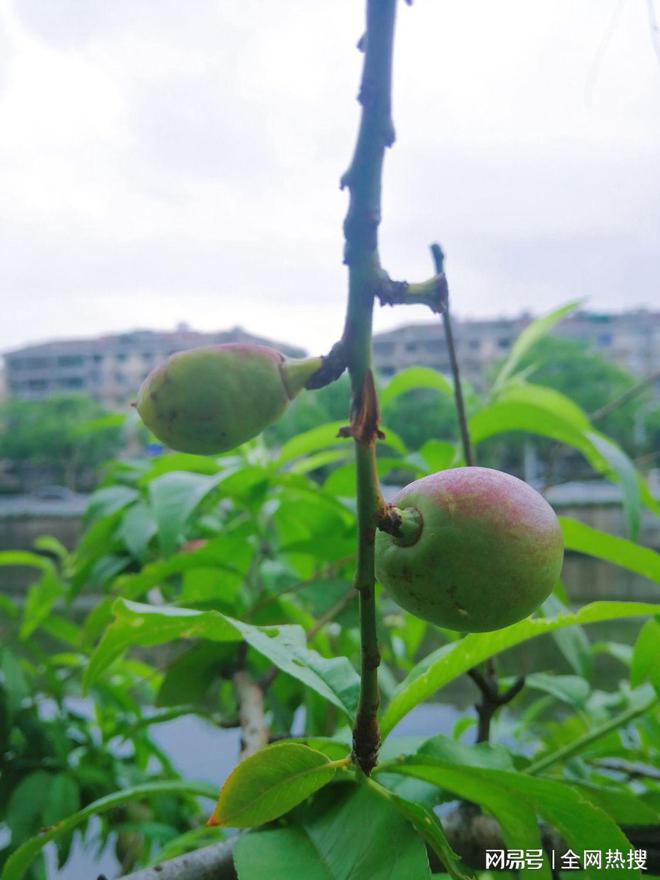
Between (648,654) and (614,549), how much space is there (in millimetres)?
55

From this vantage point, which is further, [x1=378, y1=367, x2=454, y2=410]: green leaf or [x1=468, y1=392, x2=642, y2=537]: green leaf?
[x1=378, y1=367, x2=454, y2=410]: green leaf

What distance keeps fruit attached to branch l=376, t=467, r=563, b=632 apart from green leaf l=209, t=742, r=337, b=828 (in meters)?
0.08

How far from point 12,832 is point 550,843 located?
395mm

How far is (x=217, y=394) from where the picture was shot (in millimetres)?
229

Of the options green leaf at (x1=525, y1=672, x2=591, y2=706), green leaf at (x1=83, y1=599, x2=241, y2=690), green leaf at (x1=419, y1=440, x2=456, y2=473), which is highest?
green leaf at (x1=419, y1=440, x2=456, y2=473)

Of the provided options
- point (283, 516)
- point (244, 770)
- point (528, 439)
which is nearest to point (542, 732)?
point (283, 516)

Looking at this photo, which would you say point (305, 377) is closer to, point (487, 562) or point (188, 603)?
point (487, 562)

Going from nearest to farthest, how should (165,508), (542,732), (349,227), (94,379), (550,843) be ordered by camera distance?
(349,227) < (550,843) < (165,508) < (542,732) < (94,379)

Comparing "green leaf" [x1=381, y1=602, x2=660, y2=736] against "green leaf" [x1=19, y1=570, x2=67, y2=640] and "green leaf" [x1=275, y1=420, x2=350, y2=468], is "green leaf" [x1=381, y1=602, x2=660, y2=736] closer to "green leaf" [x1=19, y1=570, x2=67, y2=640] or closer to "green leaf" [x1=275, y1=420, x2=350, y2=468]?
"green leaf" [x1=275, y1=420, x2=350, y2=468]

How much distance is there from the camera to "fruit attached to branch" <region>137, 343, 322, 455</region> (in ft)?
0.75

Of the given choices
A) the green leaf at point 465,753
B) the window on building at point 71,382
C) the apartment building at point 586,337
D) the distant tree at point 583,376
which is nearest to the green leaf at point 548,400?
the green leaf at point 465,753

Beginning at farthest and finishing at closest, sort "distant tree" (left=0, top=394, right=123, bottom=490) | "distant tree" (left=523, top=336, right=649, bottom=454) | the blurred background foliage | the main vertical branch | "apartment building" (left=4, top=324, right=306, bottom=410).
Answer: "distant tree" (left=0, top=394, right=123, bottom=490), "apartment building" (left=4, top=324, right=306, bottom=410), "distant tree" (left=523, top=336, right=649, bottom=454), the blurred background foliage, the main vertical branch

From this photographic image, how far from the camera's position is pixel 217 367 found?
9.1 inches

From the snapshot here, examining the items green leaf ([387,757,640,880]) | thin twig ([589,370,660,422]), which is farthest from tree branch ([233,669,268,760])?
thin twig ([589,370,660,422])
